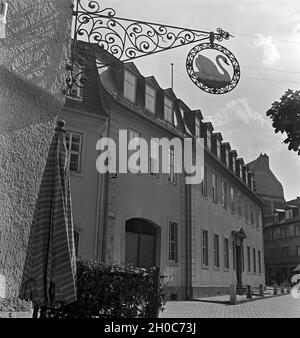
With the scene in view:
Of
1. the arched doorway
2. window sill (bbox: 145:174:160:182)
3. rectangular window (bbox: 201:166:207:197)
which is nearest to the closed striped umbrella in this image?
the arched doorway

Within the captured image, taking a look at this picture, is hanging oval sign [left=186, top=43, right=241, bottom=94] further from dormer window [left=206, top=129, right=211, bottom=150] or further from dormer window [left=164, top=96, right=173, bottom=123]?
dormer window [left=206, top=129, right=211, bottom=150]

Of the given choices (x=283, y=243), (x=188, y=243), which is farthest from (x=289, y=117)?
(x=283, y=243)

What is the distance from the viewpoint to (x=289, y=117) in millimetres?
4375

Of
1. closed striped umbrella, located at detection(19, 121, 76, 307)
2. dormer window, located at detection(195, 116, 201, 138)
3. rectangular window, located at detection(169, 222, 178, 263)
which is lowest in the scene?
closed striped umbrella, located at detection(19, 121, 76, 307)

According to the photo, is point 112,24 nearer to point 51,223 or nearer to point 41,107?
point 41,107

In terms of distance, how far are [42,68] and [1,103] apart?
3.10 feet

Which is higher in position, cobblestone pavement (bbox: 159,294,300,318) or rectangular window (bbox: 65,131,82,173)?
rectangular window (bbox: 65,131,82,173)

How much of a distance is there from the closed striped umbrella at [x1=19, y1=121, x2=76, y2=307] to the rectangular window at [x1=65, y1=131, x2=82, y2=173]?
806 cm

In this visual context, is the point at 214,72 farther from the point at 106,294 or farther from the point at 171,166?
the point at 171,166

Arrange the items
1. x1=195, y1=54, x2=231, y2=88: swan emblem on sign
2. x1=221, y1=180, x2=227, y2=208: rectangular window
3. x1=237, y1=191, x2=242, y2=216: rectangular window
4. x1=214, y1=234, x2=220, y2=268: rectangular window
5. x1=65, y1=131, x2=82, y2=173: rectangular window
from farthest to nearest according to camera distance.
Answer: x1=237, y1=191, x2=242, y2=216: rectangular window, x1=221, y1=180, x2=227, y2=208: rectangular window, x1=214, y1=234, x2=220, y2=268: rectangular window, x1=65, y1=131, x2=82, y2=173: rectangular window, x1=195, y1=54, x2=231, y2=88: swan emblem on sign

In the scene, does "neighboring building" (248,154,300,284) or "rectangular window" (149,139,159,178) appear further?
"neighboring building" (248,154,300,284)

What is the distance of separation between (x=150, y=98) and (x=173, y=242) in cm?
525

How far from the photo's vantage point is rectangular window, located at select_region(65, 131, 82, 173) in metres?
12.5

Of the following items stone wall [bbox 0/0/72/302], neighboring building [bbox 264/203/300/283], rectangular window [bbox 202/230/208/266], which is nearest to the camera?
stone wall [bbox 0/0/72/302]
